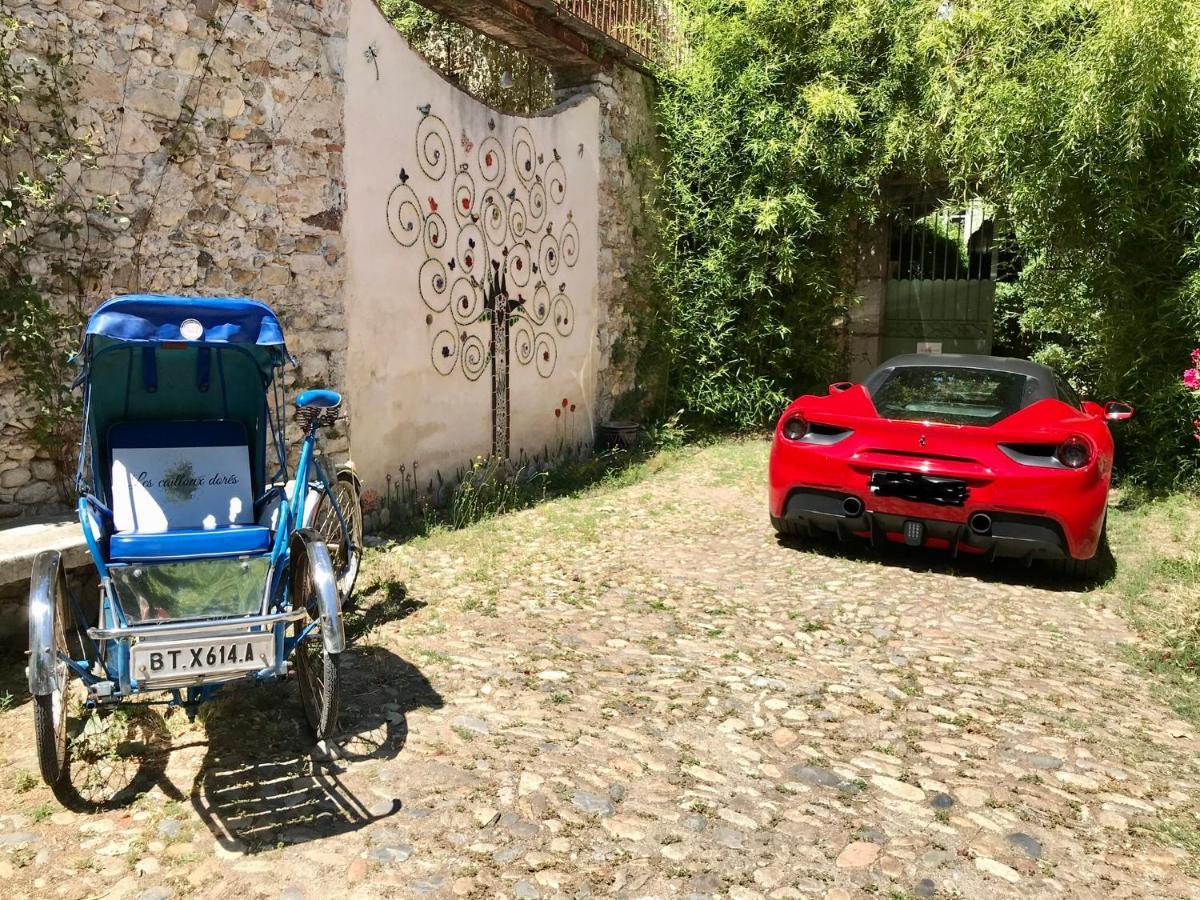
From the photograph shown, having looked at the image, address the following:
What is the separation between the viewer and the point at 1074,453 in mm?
4949

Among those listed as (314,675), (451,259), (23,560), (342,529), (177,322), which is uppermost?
(451,259)

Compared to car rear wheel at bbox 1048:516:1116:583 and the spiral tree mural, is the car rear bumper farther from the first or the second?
the spiral tree mural

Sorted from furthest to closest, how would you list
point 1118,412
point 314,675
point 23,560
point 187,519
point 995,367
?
point 995,367 < point 1118,412 < point 23,560 < point 187,519 < point 314,675

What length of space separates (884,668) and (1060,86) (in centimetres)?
531

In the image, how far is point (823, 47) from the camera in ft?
31.1

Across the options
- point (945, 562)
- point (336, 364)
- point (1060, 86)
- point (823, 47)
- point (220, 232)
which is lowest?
point (945, 562)

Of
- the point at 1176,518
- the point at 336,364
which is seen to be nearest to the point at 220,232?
the point at 336,364

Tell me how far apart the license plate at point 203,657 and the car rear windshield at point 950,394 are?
3.85m

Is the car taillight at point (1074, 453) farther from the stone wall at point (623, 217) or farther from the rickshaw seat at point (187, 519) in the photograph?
the stone wall at point (623, 217)

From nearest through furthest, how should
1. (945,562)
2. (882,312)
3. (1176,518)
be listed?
(945,562), (1176,518), (882,312)

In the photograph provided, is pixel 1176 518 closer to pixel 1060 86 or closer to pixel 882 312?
pixel 1060 86

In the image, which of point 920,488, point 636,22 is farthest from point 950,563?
point 636,22

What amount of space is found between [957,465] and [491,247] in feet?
13.2

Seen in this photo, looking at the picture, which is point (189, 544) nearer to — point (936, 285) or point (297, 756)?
point (297, 756)
